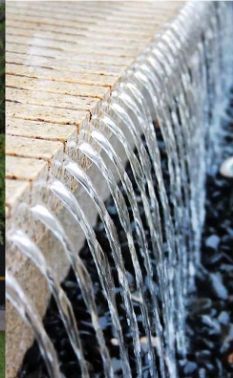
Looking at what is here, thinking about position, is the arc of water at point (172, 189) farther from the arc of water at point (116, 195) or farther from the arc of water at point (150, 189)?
the arc of water at point (116, 195)

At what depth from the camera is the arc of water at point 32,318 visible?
74.6 inches

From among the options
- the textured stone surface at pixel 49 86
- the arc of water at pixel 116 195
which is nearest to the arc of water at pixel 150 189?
the textured stone surface at pixel 49 86

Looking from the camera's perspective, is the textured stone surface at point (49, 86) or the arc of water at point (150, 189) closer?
the textured stone surface at point (49, 86)

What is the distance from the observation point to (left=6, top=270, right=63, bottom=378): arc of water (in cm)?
190

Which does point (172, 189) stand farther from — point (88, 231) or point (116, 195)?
point (88, 231)

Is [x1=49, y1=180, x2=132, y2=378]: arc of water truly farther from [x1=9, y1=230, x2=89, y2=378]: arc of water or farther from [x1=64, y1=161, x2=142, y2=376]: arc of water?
[x1=9, y1=230, x2=89, y2=378]: arc of water

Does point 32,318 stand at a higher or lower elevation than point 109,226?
lower

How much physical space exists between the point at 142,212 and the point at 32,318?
2.21 m

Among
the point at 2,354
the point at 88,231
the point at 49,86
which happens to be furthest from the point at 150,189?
the point at 2,354

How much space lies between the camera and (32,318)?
1.91m

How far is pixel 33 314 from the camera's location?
1915 mm

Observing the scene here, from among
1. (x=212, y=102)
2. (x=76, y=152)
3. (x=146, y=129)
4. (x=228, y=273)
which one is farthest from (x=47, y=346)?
(x=212, y=102)

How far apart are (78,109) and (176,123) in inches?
78.7

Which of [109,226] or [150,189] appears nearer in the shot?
[109,226]
